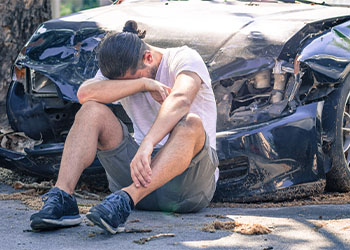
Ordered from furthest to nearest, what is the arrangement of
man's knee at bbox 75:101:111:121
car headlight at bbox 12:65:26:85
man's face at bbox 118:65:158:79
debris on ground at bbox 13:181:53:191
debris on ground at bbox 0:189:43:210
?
car headlight at bbox 12:65:26:85 < debris on ground at bbox 13:181:53:191 < debris on ground at bbox 0:189:43:210 < man's face at bbox 118:65:158:79 < man's knee at bbox 75:101:111:121

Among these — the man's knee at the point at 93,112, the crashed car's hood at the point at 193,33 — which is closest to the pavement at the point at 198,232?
the man's knee at the point at 93,112

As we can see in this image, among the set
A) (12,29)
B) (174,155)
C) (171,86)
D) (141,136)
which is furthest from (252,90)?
(12,29)

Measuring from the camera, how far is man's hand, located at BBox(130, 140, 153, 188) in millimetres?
3090

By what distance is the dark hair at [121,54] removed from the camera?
3422 mm

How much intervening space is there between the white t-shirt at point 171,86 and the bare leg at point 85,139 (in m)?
0.22

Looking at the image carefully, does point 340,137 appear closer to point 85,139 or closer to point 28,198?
point 85,139

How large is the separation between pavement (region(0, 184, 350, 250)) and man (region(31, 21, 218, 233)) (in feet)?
0.28

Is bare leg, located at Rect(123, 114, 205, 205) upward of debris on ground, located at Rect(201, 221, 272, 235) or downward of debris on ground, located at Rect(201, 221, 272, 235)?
upward

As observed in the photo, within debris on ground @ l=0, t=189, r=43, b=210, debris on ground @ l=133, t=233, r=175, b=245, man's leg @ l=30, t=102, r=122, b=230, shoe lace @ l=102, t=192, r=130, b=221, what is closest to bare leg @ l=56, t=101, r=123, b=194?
man's leg @ l=30, t=102, r=122, b=230

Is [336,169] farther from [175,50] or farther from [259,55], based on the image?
[175,50]

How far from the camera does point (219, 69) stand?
4121mm

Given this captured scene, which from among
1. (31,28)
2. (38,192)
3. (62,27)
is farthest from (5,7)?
(38,192)

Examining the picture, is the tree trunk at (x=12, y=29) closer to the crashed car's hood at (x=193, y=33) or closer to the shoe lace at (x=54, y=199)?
the crashed car's hood at (x=193, y=33)

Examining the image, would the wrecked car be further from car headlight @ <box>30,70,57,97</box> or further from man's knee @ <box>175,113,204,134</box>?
man's knee @ <box>175,113,204,134</box>
